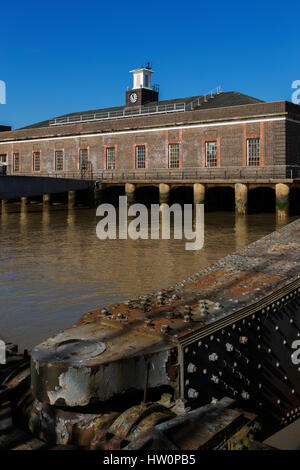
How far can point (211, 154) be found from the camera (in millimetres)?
31844

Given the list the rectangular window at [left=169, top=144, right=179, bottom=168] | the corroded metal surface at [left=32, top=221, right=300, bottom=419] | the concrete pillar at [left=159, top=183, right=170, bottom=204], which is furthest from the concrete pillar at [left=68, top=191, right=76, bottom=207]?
the corroded metal surface at [left=32, top=221, right=300, bottom=419]

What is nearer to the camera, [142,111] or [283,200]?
[283,200]

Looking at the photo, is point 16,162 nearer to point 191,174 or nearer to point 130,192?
point 130,192


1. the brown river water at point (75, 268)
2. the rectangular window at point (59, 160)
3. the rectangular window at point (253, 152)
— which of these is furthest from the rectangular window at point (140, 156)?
the brown river water at point (75, 268)

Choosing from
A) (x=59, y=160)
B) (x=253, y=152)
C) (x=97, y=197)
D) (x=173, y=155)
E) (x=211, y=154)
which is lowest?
(x=97, y=197)

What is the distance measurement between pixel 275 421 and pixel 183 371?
44.2 inches

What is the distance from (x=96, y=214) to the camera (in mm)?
29281

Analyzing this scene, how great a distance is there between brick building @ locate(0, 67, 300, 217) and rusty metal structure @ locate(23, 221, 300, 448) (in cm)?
2476

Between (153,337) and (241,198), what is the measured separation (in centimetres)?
2483

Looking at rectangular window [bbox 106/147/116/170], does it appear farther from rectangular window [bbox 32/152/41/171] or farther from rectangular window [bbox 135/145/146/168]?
rectangular window [bbox 32/152/41/171]

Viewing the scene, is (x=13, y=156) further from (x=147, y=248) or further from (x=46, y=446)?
(x=46, y=446)

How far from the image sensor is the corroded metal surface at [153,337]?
2.54 m

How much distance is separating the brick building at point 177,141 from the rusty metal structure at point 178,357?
24760mm

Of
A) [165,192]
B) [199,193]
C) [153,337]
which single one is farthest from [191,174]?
[153,337]
